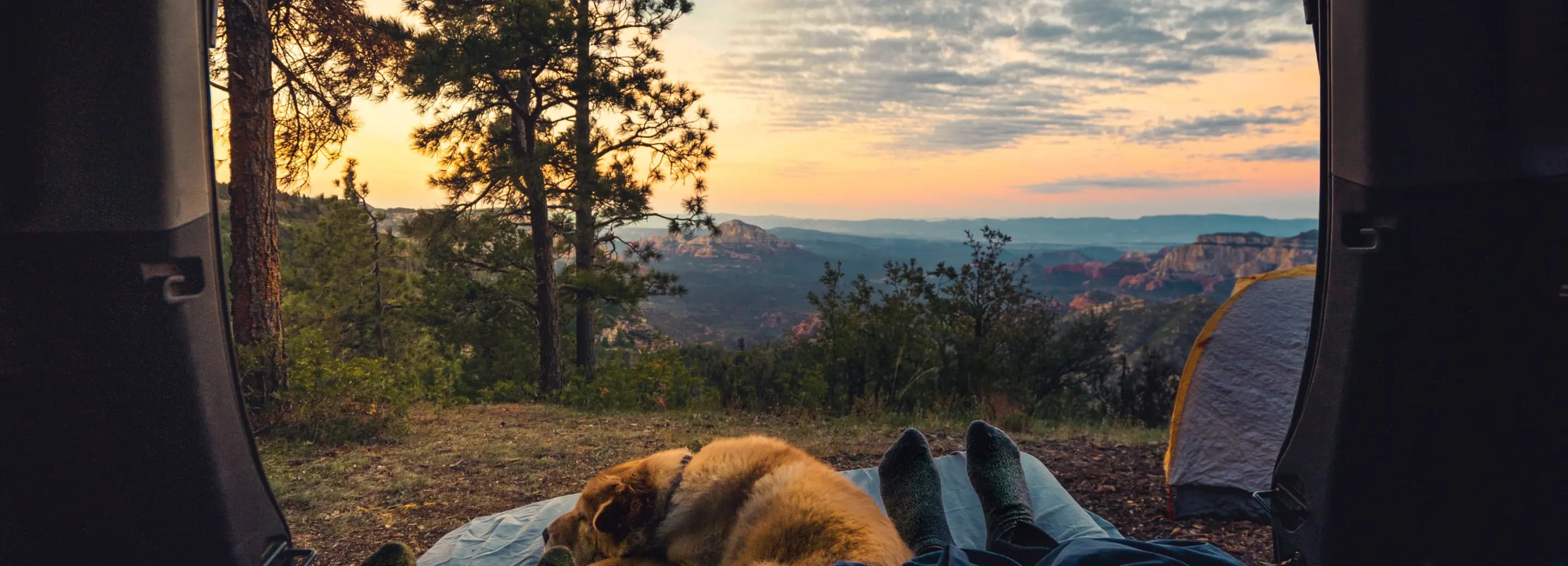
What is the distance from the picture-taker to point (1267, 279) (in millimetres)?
5059

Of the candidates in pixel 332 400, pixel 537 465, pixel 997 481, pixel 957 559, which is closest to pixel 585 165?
pixel 332 400

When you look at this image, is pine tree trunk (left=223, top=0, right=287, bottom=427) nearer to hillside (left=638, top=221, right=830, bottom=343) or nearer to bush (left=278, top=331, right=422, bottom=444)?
bush (left=278, top=331, right=422, bottom=444)

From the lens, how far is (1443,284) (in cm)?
142

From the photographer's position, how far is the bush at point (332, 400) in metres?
5.93

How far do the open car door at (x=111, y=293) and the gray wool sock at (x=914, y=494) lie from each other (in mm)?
1963

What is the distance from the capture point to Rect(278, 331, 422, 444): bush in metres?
5.93

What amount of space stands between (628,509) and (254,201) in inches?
222

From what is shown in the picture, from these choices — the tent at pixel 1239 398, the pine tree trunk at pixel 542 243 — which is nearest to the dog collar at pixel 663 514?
the tent at pixel 1239 398

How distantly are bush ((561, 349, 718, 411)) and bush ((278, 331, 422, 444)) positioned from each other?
161 inches

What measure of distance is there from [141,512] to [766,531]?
1379 mm

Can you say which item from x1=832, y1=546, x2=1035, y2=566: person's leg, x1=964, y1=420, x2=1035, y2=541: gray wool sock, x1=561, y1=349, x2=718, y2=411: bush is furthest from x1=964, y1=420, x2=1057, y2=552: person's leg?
x1=561, y1=349, x2=718, y2=411: bush

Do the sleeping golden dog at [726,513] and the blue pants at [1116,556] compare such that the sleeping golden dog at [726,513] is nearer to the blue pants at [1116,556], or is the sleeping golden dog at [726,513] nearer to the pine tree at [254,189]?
the blue pants at [1116,556]

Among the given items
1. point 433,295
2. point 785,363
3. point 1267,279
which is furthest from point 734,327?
point 1267,279

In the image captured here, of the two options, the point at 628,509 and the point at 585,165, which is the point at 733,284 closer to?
the point at 585,165
